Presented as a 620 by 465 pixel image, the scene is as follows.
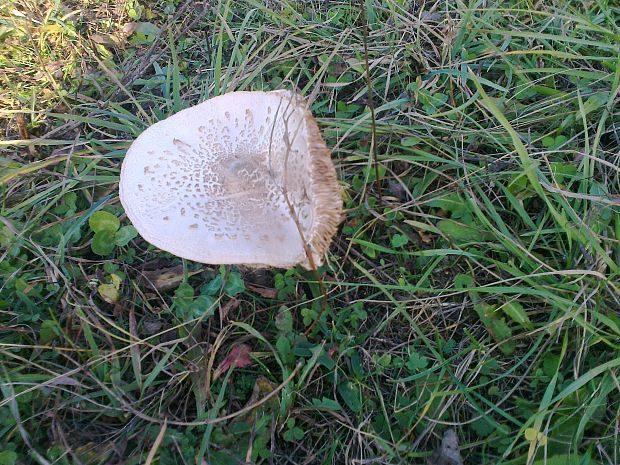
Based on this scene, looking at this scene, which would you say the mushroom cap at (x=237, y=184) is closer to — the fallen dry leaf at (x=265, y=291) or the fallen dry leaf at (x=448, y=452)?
the fallen dry leaf at (x=265, y=291)

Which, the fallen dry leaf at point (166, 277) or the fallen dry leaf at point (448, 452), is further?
the fallen dry leaf at point (166, 277)

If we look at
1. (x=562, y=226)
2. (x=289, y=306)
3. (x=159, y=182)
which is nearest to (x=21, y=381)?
(x=159, y=182)

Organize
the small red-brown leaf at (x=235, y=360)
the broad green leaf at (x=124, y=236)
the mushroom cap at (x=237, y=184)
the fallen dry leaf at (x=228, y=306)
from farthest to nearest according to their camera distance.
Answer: the broad green leaf at (x=124, y=236), the fallen dry leaf at (x=228, y=306), the small red-brown leaf at (x=235, y=360), the mushroom cap at (x=237, y=184)

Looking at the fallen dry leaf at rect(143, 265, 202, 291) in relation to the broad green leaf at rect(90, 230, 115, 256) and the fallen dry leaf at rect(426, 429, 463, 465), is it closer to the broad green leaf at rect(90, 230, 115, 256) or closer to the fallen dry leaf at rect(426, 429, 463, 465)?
the broad green leaf at rect(90, 230, 115, 256)

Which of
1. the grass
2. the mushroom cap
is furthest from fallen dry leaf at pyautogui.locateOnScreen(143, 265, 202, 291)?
the mushroom cap

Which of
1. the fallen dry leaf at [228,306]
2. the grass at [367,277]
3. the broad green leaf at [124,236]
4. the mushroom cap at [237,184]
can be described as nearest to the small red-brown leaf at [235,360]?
the grass at [367,277]

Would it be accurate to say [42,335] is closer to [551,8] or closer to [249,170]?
[249,170]

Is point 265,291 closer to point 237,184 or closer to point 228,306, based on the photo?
point 228,306

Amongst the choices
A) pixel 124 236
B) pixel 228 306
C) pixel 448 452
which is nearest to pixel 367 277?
→ pixel 228 306
